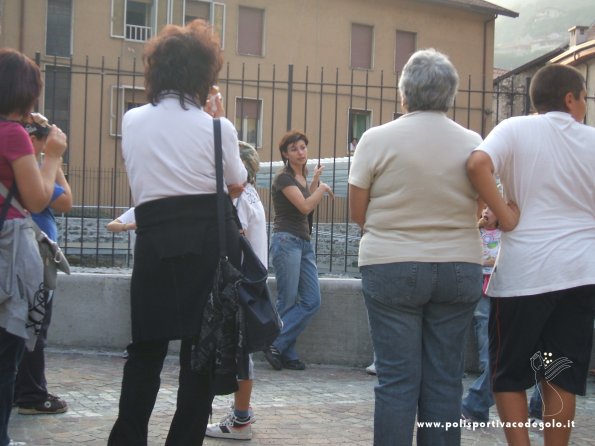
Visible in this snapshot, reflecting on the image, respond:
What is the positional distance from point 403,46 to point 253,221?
28.9 metres

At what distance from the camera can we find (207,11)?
95.2ft

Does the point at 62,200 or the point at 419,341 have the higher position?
the point at 62,200

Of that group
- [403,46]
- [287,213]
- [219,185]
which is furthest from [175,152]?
[403,46]

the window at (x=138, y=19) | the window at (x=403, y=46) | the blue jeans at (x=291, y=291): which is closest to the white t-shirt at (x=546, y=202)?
the blue jeans at (x=291, y=291)

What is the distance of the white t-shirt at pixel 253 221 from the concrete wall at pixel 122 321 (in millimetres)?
2217

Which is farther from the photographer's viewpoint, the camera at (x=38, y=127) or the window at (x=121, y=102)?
the window at (x=121, y=102)

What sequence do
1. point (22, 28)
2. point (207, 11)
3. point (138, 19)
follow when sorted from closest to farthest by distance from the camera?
point (22, 28) < point (138, 19) < point (207, 11)

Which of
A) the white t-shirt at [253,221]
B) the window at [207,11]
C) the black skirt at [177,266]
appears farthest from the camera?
the window at [207,11]

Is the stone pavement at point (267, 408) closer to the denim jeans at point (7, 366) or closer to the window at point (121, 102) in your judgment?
the denim jeans at point (7, 366)

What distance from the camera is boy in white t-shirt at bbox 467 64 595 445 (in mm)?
3551

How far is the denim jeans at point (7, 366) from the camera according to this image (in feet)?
10.9

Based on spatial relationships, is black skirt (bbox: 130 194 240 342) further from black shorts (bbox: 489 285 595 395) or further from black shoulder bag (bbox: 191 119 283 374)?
black shorts (bbox: 489 285 595 395)

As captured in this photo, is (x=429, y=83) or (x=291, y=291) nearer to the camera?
(x=429, y=83)

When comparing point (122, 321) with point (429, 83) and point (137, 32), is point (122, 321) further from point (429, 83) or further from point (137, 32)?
point (137, 32)
